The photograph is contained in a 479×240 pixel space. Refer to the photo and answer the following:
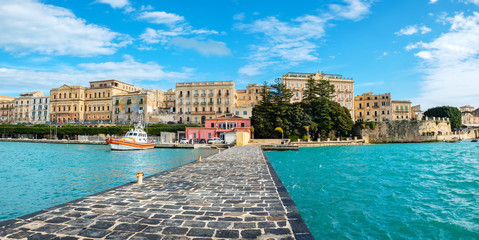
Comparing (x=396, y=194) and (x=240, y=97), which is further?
(x=240, y=97)

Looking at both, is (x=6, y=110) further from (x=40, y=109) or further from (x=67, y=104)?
(x=67, y=104)

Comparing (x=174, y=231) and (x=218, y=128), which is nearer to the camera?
(x=174, y=231)

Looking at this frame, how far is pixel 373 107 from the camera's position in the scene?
76.4m

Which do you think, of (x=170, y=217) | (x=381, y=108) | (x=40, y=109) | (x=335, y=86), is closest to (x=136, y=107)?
(x=40, y=109)

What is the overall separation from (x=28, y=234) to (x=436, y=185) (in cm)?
1674

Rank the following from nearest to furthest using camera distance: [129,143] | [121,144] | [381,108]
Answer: [121,144], [129,143], [381,108]

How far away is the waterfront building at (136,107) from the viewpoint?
69.9m

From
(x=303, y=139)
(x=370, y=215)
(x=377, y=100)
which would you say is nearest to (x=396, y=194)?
(x=370, y=215)

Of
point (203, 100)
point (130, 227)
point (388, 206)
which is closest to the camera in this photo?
point (130, 227)

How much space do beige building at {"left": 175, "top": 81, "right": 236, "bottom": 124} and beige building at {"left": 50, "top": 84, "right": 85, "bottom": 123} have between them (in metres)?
32.1

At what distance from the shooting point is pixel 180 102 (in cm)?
6831

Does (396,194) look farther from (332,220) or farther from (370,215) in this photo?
(332,220)

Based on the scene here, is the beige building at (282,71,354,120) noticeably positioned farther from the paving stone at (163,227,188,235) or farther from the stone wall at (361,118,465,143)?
the paving stone at (163,227,188,235)

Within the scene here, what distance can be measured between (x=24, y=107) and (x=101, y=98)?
104ft
